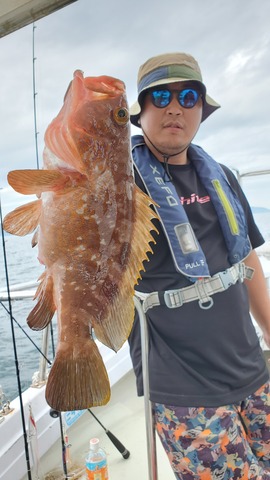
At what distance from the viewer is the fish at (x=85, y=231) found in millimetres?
760

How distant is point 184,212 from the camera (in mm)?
1343

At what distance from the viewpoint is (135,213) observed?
86cm

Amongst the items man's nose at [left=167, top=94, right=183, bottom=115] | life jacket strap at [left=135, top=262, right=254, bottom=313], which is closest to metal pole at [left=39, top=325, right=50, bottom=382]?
life jacket strap at [left=135, top=262, right=254, bottom=313]

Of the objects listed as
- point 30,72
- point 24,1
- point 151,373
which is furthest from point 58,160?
point 24,1

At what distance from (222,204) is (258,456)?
1.00 metres

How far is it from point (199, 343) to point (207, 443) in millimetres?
325

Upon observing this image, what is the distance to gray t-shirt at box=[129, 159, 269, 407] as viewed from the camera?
126cm

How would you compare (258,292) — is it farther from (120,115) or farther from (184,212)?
(120,115)

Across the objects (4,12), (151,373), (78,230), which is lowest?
(151,373)

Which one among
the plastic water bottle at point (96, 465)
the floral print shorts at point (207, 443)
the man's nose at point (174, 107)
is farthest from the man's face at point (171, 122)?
the plastic water bottle at point (96, 465)

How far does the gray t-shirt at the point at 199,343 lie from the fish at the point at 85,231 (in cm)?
49

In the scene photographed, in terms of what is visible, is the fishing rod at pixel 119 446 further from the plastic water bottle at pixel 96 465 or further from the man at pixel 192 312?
the man at pixel 192 312

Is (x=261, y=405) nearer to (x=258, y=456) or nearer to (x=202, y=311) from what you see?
(x=258, y=456)

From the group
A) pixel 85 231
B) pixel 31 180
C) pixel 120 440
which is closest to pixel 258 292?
pixel 85 231
